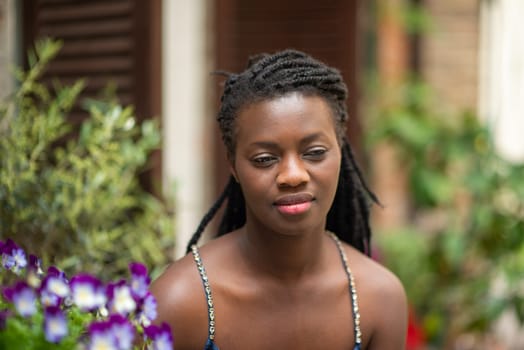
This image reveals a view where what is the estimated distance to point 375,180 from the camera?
6.30 m

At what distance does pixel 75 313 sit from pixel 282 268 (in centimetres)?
56

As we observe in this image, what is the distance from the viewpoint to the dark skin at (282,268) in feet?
5.96

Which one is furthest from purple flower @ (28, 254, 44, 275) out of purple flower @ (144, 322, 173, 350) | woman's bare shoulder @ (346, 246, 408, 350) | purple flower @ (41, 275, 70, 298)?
woman's bare shoulder @ (346, 246, 408, 350)

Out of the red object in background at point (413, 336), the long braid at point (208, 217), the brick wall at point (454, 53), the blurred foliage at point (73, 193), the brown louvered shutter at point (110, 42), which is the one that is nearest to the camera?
the long braid at point (208, 217)

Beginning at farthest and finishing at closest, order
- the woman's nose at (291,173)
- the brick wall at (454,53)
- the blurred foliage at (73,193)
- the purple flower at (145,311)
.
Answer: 1. the brick wall at (454,53)
2. the blurred foliage at (73,193)
3. the woman's nose at (291,173)
4. the purple flower at (145,311)

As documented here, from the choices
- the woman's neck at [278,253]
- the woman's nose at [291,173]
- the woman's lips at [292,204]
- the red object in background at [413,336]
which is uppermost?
the woman's nose at [291,173]

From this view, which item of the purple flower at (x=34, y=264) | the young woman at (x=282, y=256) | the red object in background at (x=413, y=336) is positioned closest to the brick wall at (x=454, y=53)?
the red object in background at (x=413, y=336)

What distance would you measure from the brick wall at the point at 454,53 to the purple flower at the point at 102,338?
Result: 559 centimetres

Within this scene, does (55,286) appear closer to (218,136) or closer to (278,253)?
(278,253)

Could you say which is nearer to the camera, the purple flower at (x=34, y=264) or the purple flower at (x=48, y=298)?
the purple flower at (x=48, y=298)

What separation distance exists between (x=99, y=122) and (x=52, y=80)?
2.91 ft

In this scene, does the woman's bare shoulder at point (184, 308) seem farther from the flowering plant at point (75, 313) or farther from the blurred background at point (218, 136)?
the blurred background at point (218, 136)

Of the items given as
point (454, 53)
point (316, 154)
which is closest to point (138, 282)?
point (316, 154)

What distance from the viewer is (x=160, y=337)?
1455 mm
